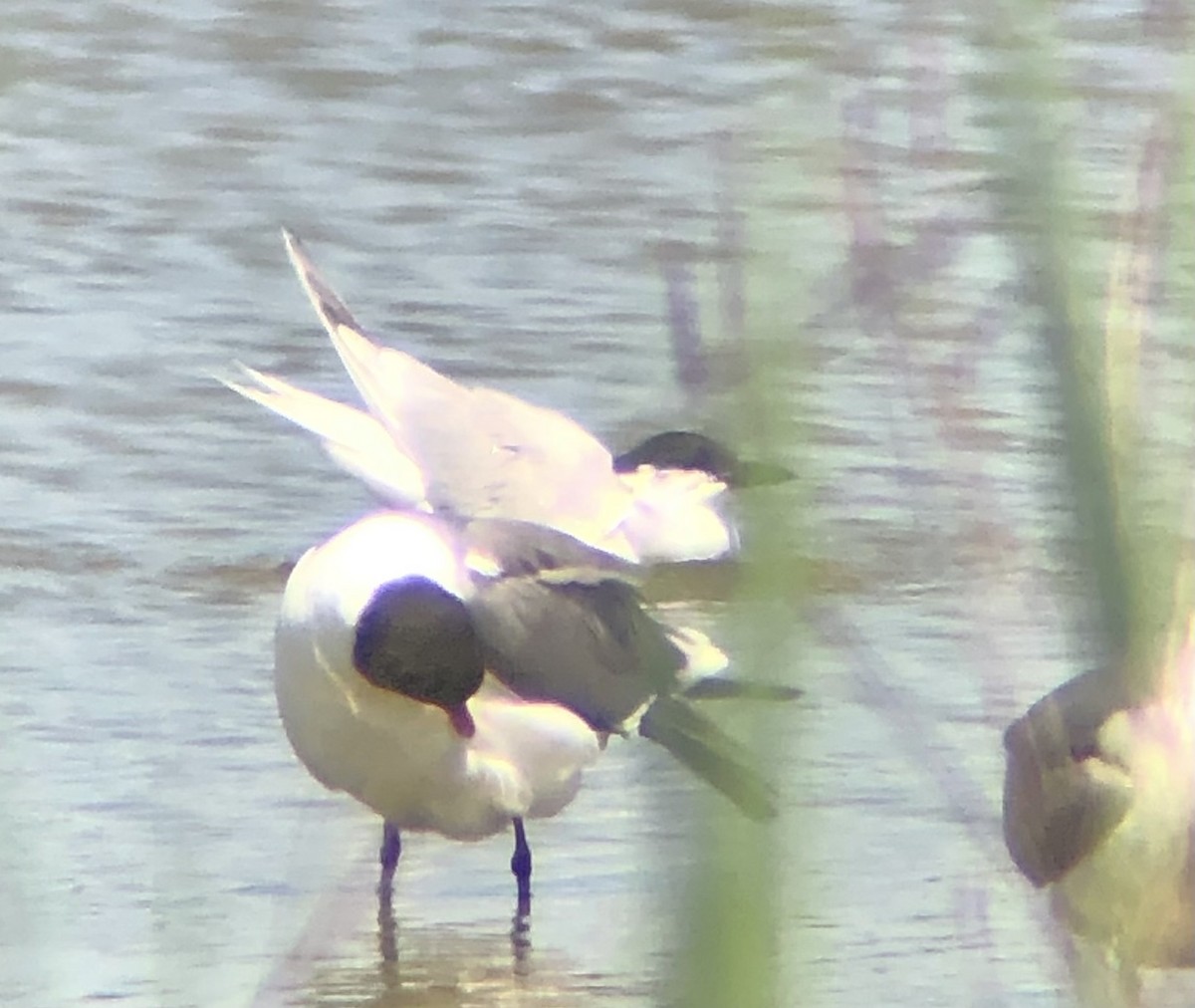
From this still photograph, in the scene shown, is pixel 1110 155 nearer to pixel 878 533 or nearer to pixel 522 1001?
pixel 878 533

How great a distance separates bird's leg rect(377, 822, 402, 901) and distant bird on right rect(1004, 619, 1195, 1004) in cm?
99

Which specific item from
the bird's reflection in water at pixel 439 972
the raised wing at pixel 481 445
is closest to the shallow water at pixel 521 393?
the bird's reflection in water at pixel 439 972

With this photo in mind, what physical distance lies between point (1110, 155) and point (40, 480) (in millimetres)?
2466

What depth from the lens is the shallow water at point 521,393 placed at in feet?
4.58

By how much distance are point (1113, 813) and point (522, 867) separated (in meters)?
1.23

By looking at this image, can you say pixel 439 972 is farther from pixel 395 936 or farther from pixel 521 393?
pixel 521 393

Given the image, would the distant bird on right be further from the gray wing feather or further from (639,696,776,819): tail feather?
the gray wing feather

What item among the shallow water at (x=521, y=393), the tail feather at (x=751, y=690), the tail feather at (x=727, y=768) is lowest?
the shallow water at (x=521, y=393)

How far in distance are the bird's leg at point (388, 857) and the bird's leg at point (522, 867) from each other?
152 millimetres

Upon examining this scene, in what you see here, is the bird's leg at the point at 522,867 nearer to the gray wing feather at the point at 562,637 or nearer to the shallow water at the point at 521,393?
the shallow water at the point at 521,393

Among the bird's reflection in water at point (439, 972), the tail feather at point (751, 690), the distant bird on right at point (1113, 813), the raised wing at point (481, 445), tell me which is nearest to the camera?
the tail feather at point (751, 690)

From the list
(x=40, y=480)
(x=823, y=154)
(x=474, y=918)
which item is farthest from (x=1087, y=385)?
(x=40, y=480)

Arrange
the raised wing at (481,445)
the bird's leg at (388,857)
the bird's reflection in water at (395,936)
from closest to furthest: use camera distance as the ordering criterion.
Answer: the bird's reflection in water at (395,936) < the bird's leg at (388,857) < the raised wing at (481,445)

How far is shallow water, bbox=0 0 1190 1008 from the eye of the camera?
1397mm
